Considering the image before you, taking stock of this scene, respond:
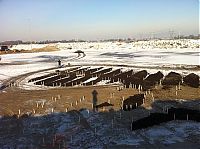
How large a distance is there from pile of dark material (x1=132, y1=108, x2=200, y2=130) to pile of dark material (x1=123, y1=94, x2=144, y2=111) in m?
2.04

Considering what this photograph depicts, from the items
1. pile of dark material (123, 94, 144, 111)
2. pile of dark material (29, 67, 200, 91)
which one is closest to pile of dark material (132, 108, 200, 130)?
pile of dark material (123, 94, 144, 111)

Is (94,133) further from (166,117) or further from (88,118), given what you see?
(166,117)

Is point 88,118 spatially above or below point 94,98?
below

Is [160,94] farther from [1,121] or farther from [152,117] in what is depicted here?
[1,121]

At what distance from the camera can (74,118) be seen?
17.8 metres

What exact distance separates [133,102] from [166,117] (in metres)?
4.07

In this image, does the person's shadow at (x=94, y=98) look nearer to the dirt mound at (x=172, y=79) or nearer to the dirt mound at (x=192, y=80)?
the dirt mound at (x=172, y=79)

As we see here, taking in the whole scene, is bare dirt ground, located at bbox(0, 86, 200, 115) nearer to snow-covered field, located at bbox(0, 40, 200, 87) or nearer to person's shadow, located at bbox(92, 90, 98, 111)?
person's shadow, located at bbox(92, 90, 98, 111)

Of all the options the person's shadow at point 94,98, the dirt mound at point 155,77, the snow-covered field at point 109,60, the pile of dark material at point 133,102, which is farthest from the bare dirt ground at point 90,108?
the snow-covered field at point 109,60

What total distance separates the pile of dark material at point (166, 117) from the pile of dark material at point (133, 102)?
80.4 inches

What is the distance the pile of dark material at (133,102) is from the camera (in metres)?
19.7

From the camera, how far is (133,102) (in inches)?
829

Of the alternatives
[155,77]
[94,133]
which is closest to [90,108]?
[94,133]

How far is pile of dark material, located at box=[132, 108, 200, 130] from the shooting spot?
53.2 feet
